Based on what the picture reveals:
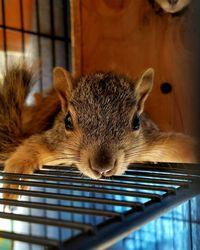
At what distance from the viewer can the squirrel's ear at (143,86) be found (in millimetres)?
1141

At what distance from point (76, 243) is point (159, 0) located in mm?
1029

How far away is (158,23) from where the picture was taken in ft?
4.59

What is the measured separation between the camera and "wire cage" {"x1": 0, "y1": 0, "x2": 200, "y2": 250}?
0.51 meters

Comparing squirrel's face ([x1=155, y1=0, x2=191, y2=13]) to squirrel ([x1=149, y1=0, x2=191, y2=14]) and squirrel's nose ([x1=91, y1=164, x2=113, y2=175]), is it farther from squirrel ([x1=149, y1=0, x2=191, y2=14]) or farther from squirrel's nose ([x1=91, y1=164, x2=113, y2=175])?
squirrel's nose ([x1=91, y1=164, x2=113, y2=175])

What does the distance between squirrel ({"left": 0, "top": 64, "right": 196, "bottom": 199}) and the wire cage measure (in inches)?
1.7

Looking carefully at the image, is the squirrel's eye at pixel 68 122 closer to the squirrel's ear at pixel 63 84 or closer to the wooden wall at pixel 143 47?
the squirrel's ear at pixel 63 84

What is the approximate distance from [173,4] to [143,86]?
0.30 metres

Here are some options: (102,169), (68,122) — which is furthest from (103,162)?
(68,122)

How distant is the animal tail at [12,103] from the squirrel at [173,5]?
448 millimetres

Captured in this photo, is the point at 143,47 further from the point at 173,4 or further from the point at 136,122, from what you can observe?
the point at 136,122

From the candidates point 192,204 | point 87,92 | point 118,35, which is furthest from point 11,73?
point 192,204

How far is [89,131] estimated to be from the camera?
0.96 m

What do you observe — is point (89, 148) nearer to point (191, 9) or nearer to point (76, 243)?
point (76, 243)

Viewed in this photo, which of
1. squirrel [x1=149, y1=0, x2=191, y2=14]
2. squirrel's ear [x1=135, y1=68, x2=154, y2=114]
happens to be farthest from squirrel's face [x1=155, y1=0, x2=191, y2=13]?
squirrel's ear [x1=135, y1=68, x2=154, y2=114]
